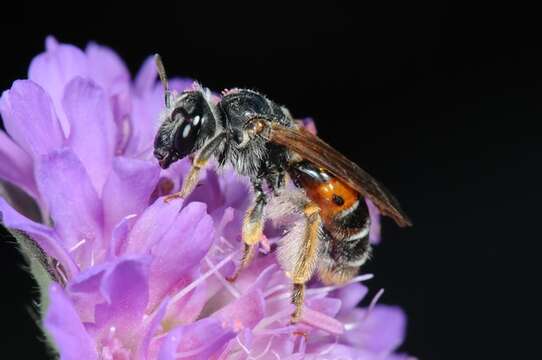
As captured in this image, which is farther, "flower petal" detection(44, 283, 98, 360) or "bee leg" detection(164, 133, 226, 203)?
"bee leg" detection(164, 133, 226, 203)

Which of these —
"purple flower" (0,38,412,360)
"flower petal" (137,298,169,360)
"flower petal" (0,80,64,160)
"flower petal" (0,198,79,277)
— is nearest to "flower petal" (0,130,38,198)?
"purple flower" (0,38,412,360)

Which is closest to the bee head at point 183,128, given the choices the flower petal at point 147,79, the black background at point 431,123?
the flower petal at point 147,79

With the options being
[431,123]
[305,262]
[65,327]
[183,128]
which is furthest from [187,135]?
[431,123]

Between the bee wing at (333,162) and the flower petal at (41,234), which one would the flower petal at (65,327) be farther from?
the bee wing at (333,162)

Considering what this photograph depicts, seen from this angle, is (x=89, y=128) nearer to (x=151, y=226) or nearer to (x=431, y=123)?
(x=151, y=226)

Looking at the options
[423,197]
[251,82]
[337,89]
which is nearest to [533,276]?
[423,197]

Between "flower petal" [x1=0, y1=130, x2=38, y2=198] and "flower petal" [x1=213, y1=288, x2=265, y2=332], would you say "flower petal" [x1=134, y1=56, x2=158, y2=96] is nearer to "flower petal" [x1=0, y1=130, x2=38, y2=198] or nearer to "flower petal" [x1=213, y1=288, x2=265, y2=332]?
"flower petal" [x1=0, y1=130, x2=38, y2=198]
